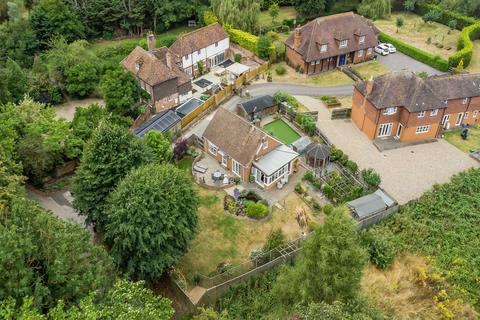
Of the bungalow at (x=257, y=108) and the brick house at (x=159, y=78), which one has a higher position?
the brick house at (x=159, y=78)

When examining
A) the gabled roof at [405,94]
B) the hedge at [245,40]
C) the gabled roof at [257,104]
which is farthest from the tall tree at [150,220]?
the hedge at [245,40]

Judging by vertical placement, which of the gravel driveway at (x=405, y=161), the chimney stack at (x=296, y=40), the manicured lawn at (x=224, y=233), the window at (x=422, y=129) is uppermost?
the chimney stack at (x=296, y=40)

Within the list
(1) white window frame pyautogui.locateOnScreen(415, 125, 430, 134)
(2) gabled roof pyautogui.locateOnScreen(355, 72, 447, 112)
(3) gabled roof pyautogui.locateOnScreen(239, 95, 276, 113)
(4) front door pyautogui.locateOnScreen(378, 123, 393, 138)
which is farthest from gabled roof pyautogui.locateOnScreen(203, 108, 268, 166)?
(1) white window frame pyautogui.locateOnScreen(415, 125, 430, 134)

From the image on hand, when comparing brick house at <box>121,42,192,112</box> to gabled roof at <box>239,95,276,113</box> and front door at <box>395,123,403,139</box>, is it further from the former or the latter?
front door at <box>395,123,403,139</box>

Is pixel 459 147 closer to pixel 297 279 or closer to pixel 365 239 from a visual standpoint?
pixel 365 239

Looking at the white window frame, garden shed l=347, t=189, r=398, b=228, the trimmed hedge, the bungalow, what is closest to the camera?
garden shed l=347, t=189, r=398, b=228

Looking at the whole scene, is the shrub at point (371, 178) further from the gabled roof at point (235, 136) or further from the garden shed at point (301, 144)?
the gabled roof at point (235, 136)

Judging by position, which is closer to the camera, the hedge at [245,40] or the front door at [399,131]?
the front door at [399,131]
